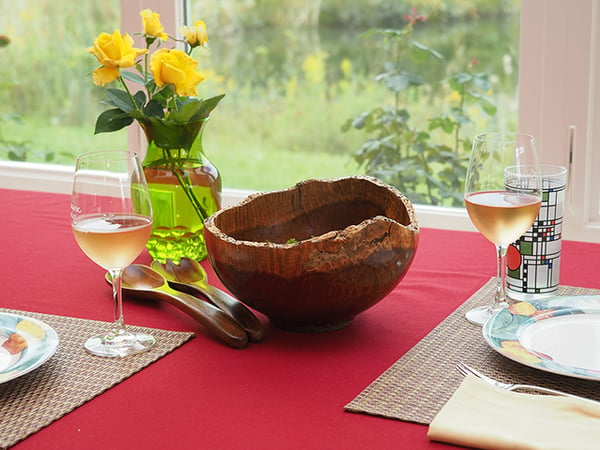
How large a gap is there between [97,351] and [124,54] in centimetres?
43

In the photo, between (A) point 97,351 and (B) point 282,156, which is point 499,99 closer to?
(B) point 282,156

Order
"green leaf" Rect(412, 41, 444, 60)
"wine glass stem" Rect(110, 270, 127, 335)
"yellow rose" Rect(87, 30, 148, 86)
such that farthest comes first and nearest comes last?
1. "green leaf" Rect(412, 41, 444, 60)
2. "yellow rose" Rect(87, 30, 148, 86)
3. "wine glass stem" Rect(110, 270, 127, 335)

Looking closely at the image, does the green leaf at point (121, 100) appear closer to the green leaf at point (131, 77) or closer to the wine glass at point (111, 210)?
the green leaf at point (131, 77)

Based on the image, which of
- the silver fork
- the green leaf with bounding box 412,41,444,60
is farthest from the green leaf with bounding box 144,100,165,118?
the green leaf with bounding box 412,41,444,60

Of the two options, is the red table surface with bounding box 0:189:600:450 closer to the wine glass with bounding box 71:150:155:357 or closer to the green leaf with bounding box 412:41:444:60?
the wine glass with bounding box 71:150:155:357

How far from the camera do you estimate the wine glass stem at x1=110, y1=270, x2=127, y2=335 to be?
97 cm

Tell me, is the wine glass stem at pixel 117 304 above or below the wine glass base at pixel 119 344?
above

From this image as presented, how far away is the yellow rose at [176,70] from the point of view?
3.84 feet

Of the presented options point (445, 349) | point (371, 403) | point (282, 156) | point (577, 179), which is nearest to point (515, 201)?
point (445, 349)

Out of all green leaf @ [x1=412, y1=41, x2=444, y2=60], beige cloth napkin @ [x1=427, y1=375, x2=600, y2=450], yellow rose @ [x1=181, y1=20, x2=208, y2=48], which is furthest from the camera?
green leaf @ [x1=412, y1=41, x2=444, y2=60]

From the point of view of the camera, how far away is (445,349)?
954mm

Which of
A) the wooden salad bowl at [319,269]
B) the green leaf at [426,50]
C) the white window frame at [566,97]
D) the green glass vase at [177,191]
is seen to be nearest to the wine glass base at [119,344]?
the wooden salad bowl at [319,269]

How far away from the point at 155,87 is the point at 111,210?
0.35 meters

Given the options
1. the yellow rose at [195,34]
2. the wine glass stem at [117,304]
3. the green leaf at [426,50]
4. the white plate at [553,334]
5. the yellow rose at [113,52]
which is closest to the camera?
the white plate at [553,334]
